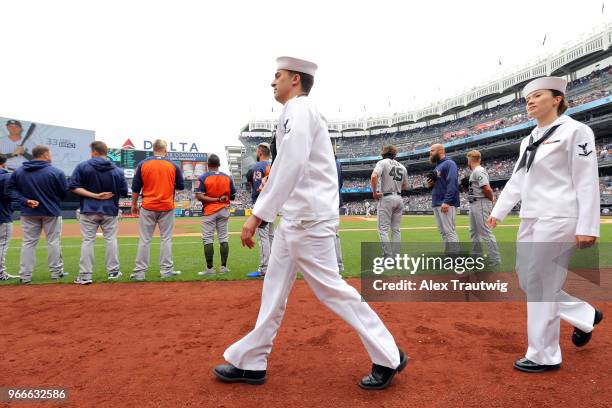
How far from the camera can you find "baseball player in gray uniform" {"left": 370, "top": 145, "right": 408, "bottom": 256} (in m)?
6.33

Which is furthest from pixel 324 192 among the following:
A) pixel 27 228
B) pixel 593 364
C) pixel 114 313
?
pixel 27 228

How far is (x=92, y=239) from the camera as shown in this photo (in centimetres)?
540

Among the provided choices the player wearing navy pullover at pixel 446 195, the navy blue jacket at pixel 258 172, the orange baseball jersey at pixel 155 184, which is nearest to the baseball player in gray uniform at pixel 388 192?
the player wearing navy pullover at pixel 446 195

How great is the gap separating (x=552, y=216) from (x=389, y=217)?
406 cm

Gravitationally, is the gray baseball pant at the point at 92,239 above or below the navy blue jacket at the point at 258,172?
below

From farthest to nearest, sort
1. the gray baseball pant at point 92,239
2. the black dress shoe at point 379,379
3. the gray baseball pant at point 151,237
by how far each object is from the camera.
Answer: the gray baseball pant at point 151,237
the gray baseball pant at point 92,239
the black dress shoe at point 379,379

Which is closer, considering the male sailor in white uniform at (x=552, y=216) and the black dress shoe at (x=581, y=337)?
the male sailor in white uniform at (x=552, y=216)

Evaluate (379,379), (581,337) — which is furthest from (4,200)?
(581,337)

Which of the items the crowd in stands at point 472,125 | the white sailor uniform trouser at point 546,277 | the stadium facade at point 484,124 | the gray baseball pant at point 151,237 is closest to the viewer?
the white sailor uniform trouser at point 546,277

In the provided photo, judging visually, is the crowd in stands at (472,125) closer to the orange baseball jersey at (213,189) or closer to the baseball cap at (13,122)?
the orange baseball jersey at (213,189)

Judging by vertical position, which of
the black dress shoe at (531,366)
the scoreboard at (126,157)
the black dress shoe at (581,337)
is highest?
the scoreboard at (126,157)

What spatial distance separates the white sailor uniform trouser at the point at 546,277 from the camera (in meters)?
2.30

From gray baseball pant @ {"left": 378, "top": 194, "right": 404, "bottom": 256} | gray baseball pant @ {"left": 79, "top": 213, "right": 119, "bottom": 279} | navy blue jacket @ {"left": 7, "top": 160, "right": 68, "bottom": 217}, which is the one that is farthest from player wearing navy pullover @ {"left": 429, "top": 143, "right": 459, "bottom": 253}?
navy blue jacket @ {"left": 7, "top": 160, "right": 68, "bottom": 217}

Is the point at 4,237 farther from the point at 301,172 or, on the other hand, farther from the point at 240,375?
the point at 301,172
